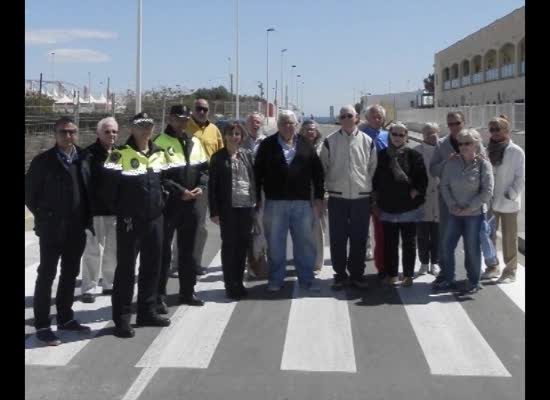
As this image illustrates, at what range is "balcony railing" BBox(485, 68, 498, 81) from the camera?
59.6 metres

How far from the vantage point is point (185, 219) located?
724cm

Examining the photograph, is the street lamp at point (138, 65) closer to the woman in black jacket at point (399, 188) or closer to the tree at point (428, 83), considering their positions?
the woman in black jacket at point (399, 188)

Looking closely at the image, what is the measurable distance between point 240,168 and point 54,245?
2.31 m

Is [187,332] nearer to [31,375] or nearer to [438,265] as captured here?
[31,375]

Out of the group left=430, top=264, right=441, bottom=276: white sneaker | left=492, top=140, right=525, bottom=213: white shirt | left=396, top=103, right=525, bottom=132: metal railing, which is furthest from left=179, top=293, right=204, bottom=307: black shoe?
left=396, top=103, right=525, bottom=132: metal railing

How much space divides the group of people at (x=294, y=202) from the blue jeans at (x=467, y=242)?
12 mm

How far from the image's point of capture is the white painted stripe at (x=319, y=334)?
18.5 feet

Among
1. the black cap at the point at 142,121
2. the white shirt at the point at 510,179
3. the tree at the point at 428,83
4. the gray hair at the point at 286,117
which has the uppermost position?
the tree at the point at 428,83

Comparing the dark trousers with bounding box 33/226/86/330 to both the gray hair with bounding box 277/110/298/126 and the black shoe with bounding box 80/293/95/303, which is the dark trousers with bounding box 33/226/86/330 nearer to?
the black shoe with bounding box 80/293/95/303

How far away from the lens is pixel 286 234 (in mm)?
8070

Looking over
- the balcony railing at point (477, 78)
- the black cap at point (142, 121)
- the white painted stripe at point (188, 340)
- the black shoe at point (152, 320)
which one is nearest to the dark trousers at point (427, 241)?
the white painted stripe at point (188, 340)

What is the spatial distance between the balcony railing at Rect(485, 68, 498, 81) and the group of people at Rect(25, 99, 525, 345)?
54668mm

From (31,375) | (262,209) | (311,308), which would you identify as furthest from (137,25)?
(31,375)

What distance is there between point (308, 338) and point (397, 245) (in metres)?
2.17
